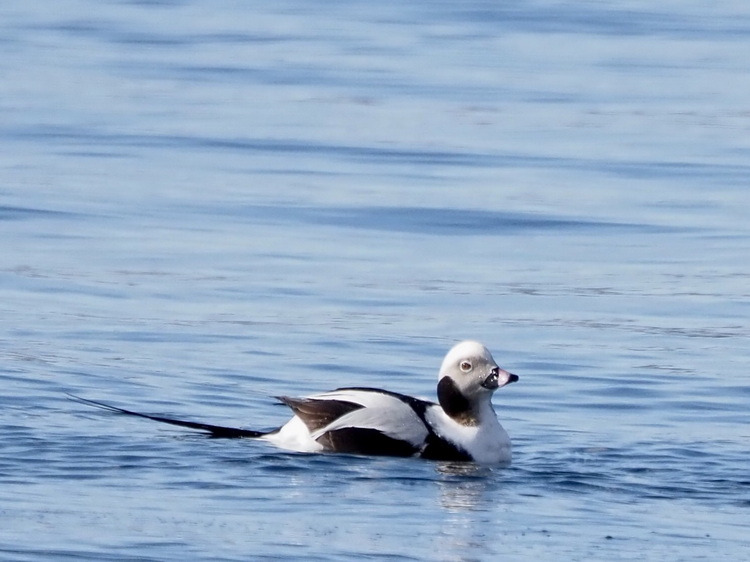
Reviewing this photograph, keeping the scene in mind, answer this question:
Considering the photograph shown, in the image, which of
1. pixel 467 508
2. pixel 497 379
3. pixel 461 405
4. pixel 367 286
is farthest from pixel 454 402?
pixel 367 286

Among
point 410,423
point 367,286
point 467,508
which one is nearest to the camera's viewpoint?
point 467,508

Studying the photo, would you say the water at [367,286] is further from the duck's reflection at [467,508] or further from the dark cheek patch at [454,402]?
the dark cheek patch at [454,402]

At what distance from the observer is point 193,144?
17.7 m

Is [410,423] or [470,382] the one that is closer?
[410,423]

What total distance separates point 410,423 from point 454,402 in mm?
295

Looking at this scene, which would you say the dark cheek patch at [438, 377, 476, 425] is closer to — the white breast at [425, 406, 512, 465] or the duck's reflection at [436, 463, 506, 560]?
the white breast at [425, 406, 512, 465]

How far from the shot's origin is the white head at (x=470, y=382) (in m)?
8.62

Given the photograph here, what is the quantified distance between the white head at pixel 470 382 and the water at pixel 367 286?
1.04 ft

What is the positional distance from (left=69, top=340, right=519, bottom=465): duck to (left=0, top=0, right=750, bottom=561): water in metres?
0.12

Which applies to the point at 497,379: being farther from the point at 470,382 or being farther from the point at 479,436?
the point at 479,436

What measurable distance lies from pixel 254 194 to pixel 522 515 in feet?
27.0

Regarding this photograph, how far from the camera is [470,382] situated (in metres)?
8.65

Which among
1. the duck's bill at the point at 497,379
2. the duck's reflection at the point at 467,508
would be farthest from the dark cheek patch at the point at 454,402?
the duck's reflection at the point at 467,508

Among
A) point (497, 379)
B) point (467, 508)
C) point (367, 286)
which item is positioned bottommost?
point (467, 508)
